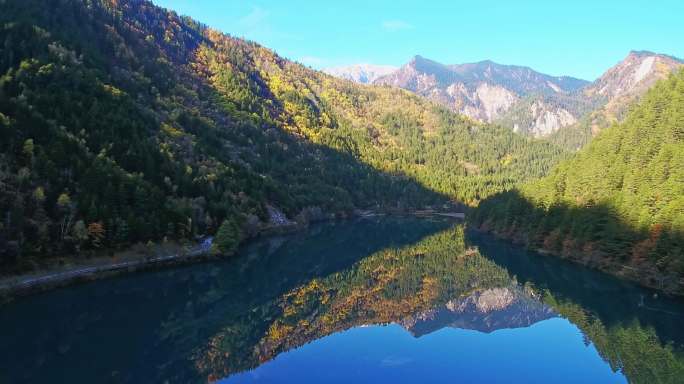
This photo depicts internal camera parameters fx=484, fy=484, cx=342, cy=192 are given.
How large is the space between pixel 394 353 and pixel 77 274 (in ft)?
190

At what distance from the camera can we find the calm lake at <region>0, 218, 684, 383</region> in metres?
50.1

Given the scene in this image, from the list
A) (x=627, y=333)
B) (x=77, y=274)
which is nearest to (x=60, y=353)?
(x=77, y=274)

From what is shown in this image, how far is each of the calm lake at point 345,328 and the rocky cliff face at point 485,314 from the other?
0.34 m

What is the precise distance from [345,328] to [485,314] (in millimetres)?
25583

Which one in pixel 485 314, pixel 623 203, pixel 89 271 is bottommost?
pixel 485 314

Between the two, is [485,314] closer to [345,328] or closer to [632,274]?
[345,328]

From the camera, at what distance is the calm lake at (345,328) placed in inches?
1973

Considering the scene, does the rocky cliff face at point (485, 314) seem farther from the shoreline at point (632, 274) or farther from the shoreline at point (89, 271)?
the shoreline at point (89, 271)

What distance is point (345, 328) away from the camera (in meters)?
68.0

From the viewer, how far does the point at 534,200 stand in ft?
497

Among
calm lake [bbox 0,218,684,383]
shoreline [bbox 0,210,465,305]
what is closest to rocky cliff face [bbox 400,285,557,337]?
calm lake [bbox 0,218,684,383]

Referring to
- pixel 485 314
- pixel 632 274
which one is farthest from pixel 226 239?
pixel 632 274

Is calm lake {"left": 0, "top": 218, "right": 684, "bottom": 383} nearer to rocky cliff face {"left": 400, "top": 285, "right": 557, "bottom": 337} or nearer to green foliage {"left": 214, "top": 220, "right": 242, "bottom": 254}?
rocky cliff face {"left": 400, "top": 285, "right": 557, "bottom": 337}

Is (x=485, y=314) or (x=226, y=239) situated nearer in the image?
(x=485, y=314)
